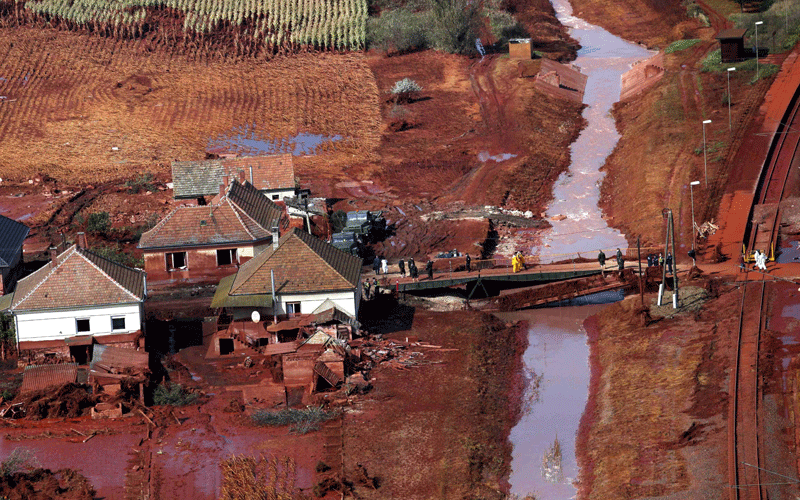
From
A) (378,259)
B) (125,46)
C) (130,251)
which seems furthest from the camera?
(125,46)

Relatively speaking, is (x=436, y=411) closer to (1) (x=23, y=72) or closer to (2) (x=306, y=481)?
(2) (x=306, y=481)

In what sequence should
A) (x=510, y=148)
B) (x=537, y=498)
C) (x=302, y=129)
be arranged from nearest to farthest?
(x=537, y=498)
(x=510, y=148)
(x=302, y=129)

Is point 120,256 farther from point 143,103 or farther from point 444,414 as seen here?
point 143,103

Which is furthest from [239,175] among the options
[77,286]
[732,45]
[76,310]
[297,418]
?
[732,45]

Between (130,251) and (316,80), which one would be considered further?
(316,80)

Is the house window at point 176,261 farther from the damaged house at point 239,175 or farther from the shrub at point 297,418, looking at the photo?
the shrub at point 297,418

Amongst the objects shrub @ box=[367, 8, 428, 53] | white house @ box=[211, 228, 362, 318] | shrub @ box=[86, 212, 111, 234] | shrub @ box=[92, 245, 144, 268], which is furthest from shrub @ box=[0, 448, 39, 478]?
shrub @ box=[367, 8, 428, 53]

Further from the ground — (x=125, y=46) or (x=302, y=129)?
(x=125, y=46)

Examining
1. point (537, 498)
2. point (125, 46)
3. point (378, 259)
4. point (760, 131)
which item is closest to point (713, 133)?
point (760, 131)
